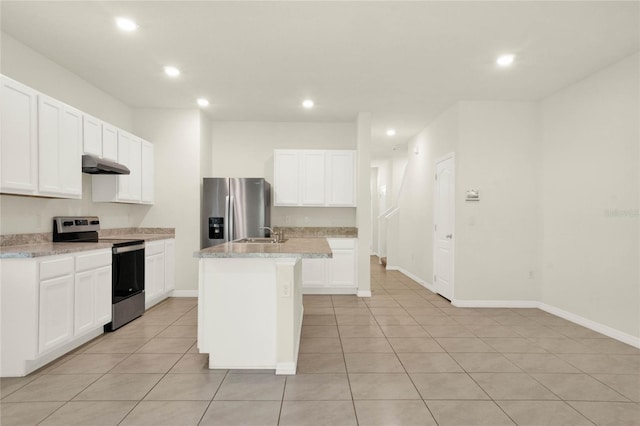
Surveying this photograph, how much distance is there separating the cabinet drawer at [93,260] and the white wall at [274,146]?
2.68m

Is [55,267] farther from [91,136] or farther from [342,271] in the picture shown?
[342,271]

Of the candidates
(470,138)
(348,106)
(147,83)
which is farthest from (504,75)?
(147,83)

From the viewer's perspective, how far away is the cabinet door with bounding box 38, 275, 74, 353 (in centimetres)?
266

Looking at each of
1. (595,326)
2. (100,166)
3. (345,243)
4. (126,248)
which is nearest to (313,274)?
(345,243)

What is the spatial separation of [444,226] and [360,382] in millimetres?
3350

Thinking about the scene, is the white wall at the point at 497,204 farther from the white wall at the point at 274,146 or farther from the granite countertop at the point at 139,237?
the granite countertop at the point at 139,237

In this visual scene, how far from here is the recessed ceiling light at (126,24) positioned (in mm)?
2867

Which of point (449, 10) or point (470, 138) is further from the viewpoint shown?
point (470, 138)

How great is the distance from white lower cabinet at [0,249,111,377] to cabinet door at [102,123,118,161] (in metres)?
1.48

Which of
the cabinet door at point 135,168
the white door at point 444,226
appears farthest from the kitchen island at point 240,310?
the white door at point 444,226

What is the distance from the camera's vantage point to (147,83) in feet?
13.9

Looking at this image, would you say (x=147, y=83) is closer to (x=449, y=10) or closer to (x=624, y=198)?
(x=449, y=10)

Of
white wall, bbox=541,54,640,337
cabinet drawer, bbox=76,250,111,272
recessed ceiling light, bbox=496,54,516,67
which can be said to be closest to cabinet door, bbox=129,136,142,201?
cabinet drawer, bbox=76,250,111,272

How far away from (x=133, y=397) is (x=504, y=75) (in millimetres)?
4750
